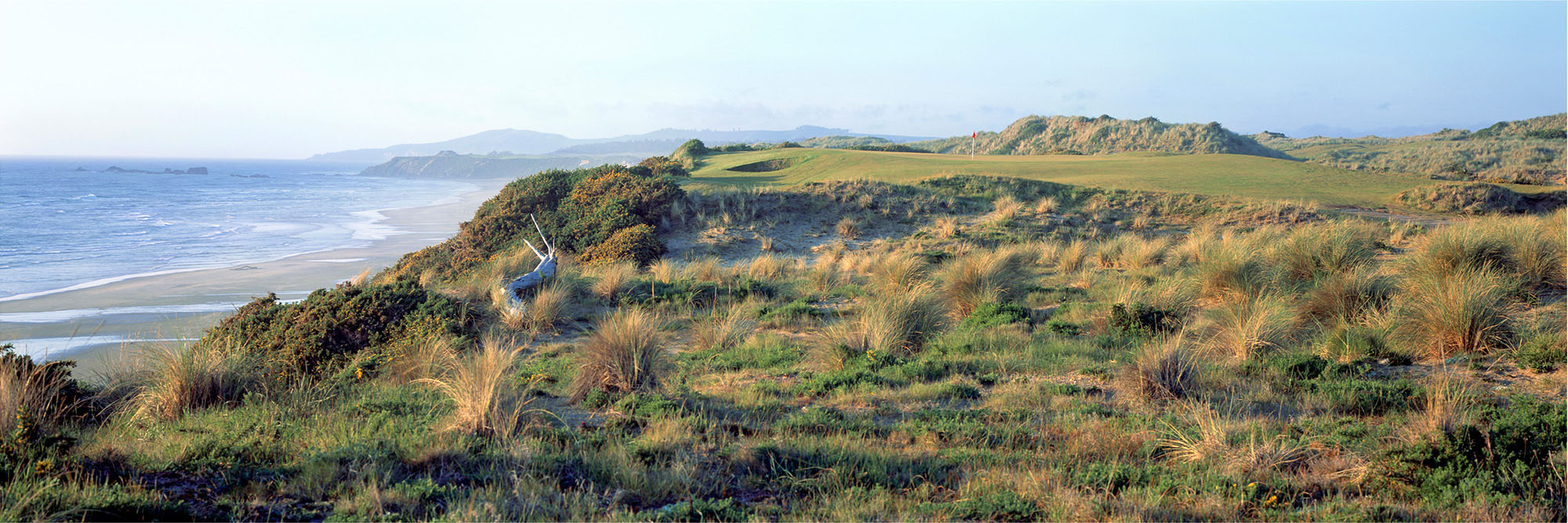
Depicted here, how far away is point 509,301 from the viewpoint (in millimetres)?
9617

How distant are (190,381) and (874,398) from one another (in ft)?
16.5

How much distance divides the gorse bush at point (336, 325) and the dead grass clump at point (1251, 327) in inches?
282

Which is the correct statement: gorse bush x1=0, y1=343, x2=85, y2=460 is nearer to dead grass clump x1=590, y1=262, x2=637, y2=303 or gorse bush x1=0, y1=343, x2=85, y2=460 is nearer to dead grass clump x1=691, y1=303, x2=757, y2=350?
dead grass clump x1=691, y1=303, x2=757, y2=350

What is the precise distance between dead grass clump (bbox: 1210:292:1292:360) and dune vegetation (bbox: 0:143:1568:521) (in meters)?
0.05

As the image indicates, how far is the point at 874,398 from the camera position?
5.78 metres

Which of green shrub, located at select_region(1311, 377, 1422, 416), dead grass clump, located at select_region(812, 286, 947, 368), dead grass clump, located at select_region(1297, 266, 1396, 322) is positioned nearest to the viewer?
green shrub, located at select_region(1311, 377, 1422, 416)

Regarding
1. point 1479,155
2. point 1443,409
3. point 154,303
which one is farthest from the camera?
point 1479,155

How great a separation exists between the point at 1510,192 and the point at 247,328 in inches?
979

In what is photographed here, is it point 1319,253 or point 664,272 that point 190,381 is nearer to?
point 664,272

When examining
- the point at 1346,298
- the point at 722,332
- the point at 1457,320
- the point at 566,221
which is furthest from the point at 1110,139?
the point at 722,332

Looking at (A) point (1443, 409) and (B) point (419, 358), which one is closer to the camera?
(A) point (1443, 409)

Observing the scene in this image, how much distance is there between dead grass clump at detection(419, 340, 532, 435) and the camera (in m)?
4.63

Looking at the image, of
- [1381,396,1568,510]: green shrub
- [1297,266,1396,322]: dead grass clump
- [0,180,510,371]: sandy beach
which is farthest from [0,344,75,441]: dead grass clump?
[1297,266,1396,322]: dead grass clump

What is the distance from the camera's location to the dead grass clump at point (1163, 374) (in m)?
5.51
